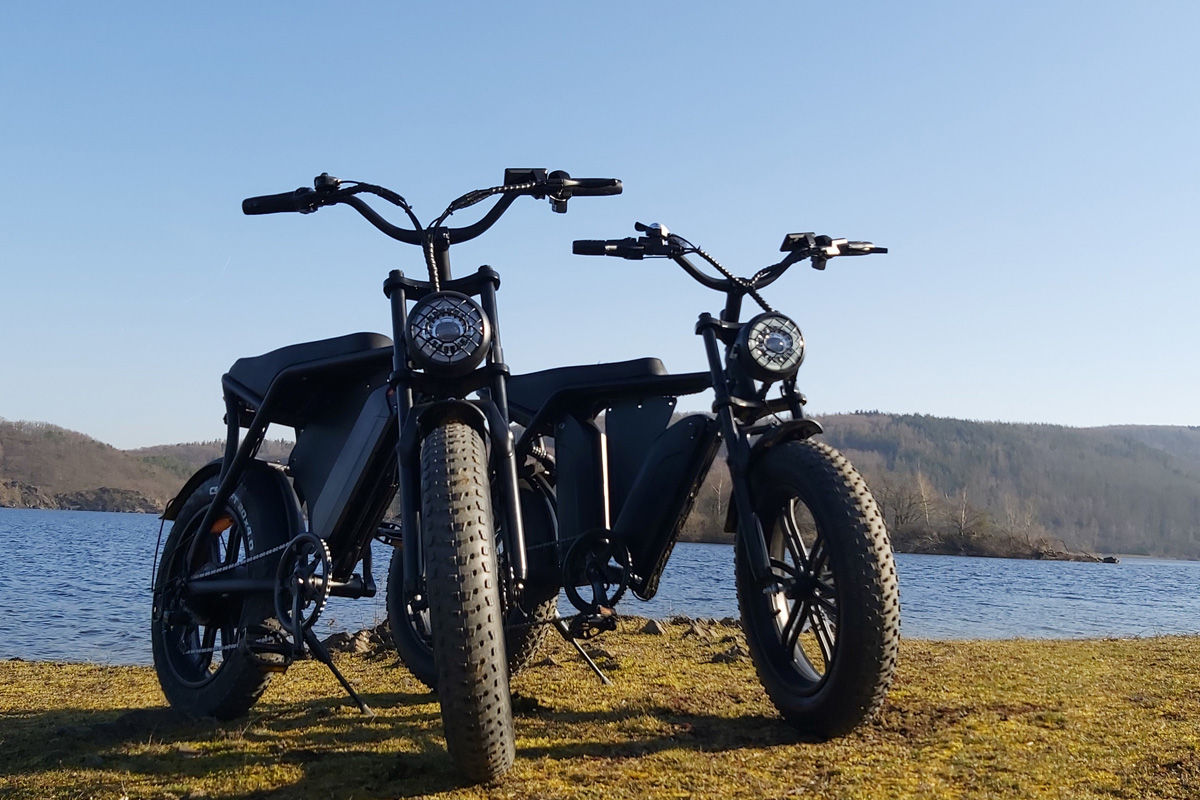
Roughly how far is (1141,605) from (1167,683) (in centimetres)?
2157

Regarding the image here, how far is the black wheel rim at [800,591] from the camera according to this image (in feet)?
11.6

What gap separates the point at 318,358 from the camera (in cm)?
449

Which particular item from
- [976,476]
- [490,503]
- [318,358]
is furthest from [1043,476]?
[490,503]

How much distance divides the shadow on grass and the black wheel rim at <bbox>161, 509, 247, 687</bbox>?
0.82 feet

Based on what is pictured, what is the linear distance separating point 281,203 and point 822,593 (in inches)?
113

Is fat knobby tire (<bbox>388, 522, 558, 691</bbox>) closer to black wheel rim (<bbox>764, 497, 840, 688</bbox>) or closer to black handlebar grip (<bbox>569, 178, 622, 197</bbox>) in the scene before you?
black wheel rim (<bbox>764, 497, 840, 688</bbox>)

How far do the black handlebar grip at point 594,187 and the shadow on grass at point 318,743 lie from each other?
2.35 metres

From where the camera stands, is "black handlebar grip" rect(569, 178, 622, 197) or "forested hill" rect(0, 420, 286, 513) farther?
"forested hill" rect(0, 420, 286, 513)

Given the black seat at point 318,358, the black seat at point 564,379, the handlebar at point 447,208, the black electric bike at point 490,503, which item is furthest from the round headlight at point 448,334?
the black seat at point 564,379

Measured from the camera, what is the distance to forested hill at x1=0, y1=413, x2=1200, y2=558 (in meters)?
110

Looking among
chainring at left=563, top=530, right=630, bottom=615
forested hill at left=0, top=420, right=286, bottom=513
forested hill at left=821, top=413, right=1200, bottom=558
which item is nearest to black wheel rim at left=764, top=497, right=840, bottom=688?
chainring at left=563, top=530, right=630, bottom=615

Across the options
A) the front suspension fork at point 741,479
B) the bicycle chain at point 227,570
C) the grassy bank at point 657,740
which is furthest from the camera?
the bicycle chain at point 227,570

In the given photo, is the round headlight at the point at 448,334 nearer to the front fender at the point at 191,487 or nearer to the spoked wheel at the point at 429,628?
the spoked wheel at the point at 429,628

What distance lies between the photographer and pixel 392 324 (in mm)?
3740
